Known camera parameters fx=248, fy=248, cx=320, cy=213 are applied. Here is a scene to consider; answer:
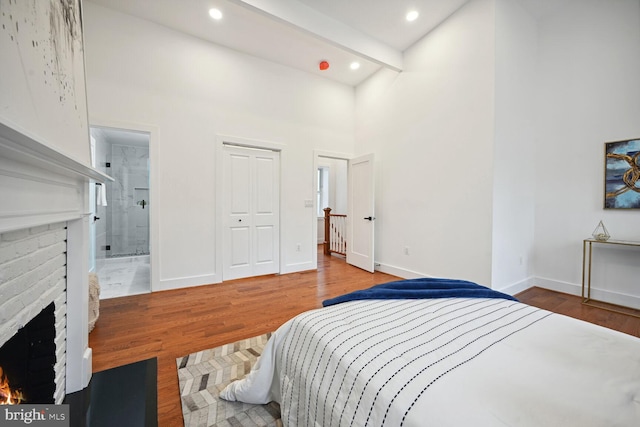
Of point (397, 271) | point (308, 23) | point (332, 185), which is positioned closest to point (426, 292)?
point (397, 271)

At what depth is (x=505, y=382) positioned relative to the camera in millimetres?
719

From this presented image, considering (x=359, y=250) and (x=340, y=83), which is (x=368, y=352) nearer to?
(x=359, y=250)

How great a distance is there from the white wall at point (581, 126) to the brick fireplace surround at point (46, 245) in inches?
183

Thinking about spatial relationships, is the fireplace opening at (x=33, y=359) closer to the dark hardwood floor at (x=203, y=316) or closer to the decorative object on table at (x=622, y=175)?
the dark hardwood floor at (x=203, y=316)

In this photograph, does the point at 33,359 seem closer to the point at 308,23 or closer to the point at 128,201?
the point at 308,23

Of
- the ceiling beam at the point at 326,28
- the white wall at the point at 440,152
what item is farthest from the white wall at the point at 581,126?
the ceiling beam at the point at 326,28

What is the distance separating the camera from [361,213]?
175 inches

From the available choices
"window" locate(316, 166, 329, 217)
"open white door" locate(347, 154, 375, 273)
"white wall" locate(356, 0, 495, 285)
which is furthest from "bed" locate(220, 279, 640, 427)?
"window" locate(316, 166, 329, 217)

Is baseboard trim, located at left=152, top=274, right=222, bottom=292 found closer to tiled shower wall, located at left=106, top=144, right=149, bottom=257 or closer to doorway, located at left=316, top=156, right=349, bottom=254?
tiled shower wall, located at left=106, top=144, right=149, bottom=257

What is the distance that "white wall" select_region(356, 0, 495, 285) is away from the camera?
9.50 ft

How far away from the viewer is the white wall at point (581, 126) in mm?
2725

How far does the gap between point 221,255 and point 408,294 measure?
288cm

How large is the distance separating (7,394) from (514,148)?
439cm

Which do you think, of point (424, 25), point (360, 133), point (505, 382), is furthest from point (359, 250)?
point (505, 382)
